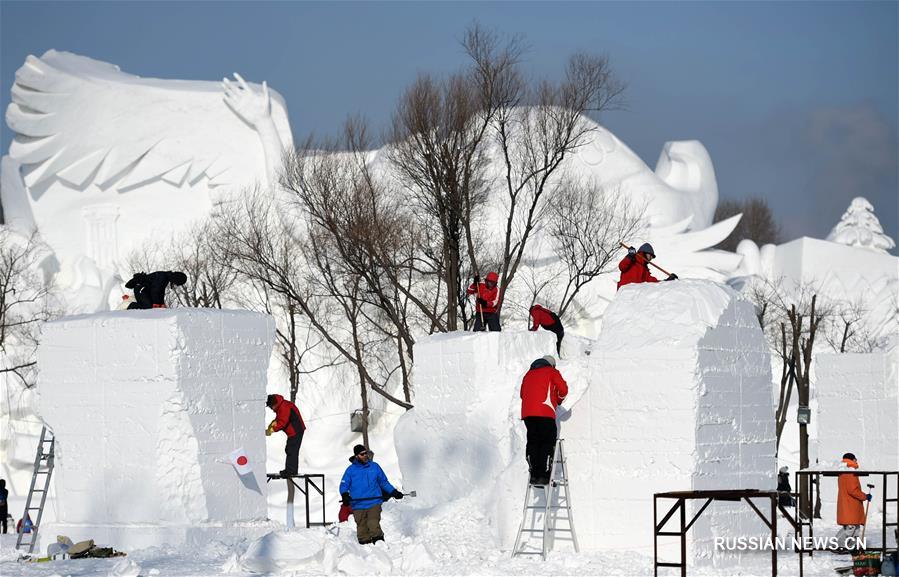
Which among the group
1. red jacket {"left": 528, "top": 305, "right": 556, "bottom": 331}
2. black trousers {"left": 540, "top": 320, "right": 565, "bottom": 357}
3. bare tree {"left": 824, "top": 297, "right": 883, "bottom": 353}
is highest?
bare tree {"left": 824, "top": 297, "right": 883, "bottom": 353}

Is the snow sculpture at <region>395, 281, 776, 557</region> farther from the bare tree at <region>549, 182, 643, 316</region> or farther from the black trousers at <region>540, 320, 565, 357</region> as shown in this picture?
the bare tree at <region>549, 182, 643, 316</region>

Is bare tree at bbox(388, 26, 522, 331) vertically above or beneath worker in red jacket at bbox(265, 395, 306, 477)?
above

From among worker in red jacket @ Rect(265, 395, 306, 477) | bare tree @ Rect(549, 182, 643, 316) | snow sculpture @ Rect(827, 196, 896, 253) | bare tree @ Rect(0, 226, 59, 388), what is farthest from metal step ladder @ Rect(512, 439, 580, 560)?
snow sculpture @ Rect(827, 196, 896, 253)

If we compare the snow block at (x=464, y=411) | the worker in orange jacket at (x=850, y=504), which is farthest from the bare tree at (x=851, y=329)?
the snow block at (x=464, y=411)

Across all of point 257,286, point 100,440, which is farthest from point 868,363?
point 257,286

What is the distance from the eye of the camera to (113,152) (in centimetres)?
3678

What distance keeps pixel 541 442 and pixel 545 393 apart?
46 cm

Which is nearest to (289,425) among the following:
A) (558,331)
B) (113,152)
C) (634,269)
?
(558,331)

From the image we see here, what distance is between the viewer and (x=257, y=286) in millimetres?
31516

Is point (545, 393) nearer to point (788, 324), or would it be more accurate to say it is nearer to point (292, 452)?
point (292, 452)

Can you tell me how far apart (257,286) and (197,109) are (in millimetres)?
7648

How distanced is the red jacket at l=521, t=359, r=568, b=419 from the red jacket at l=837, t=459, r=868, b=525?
3801 millimetres

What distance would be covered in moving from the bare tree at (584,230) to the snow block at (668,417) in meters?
13.7

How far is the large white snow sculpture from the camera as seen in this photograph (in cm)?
1379
